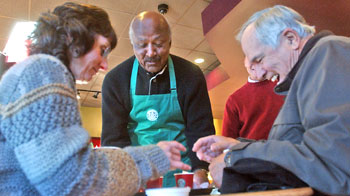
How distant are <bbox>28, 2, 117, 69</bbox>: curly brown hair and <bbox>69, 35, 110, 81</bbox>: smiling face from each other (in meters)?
0.02

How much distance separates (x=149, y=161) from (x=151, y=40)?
116 cm

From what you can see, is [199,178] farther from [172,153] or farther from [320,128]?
[320,128]

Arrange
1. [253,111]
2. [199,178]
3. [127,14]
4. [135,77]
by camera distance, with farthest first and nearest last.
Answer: [127,14] → [253,111] → [135,77] → [199,178]

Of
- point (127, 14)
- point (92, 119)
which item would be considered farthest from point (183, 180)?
point (92, 119)

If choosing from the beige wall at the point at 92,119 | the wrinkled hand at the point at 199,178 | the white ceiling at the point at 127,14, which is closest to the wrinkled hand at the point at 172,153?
the wrinkled hand at the point at 199,178

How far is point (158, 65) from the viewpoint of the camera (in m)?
1.86

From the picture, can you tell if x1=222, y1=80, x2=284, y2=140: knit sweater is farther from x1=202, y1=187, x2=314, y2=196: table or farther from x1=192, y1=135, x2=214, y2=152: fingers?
x1=202, y1=187, x2=314, y2=196: table

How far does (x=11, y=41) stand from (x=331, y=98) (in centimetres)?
253

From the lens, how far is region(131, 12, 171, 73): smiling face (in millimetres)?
1801

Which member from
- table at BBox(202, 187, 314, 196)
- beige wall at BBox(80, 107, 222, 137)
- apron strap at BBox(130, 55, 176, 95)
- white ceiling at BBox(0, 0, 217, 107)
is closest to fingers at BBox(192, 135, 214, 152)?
table at BBox(202, 187, 314, 196)

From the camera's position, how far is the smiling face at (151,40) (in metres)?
1.80

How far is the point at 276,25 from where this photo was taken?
3.76 feet

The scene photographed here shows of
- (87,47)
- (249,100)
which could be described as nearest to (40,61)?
(87,47)

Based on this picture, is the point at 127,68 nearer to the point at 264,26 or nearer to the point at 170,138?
the point at 170,138
